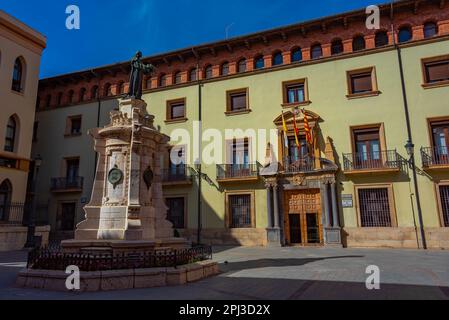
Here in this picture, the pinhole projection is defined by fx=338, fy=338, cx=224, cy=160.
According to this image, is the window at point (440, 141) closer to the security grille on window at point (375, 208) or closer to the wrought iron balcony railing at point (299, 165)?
the security grille on window at point (375, 208)

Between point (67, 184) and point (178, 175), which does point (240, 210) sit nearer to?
point (178, 175)

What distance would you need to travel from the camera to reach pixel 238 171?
21.0 metres

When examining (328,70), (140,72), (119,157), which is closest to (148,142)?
(119,157)

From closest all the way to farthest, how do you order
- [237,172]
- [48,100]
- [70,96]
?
[237,172]
[70,96]
[48,100]

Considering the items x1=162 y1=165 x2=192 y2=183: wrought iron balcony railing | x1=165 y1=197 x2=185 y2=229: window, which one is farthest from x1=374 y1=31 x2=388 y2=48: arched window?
x1=165 y1=197 x2=185 y2=229: window

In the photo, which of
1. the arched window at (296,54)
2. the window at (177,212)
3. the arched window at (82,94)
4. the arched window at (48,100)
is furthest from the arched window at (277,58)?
the arched window at (48,100)

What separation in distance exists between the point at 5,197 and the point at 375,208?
2221cm

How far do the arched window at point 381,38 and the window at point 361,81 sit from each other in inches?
65.6

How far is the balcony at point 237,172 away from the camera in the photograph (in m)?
20.5

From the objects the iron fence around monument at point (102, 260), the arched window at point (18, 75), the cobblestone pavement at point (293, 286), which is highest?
the arched window at point (18, 75)

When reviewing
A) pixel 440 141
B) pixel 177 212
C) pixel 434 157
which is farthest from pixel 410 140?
pixel 177 212

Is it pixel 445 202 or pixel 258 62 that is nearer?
pixel 445 202

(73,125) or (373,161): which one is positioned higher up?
(73,125)
